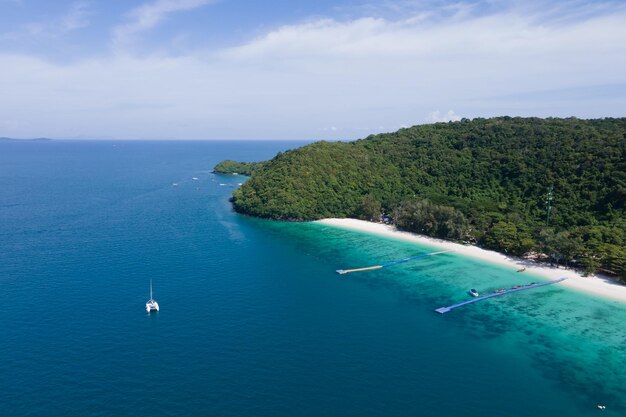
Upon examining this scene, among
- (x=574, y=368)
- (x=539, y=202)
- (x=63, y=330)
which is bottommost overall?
(x=574, y=368)

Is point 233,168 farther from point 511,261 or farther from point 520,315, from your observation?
point 520,315

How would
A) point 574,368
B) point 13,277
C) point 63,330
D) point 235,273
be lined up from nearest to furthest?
point 574,368 < point 63,330 < point 13,277 < point 235,273

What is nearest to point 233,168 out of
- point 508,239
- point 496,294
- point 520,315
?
point 508,239

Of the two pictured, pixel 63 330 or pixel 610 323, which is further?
pixel 610 323

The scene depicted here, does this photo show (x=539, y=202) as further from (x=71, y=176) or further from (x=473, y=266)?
(x=71, y=176)

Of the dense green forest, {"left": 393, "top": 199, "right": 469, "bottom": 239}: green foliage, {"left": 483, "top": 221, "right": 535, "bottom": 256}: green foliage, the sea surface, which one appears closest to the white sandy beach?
{"left": 483, "top": 221, "right": 535, "bottom": 256}: green foliage

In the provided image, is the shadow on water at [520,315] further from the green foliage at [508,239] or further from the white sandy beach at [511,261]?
the green foliage at [508,239]

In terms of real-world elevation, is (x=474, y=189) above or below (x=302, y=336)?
above

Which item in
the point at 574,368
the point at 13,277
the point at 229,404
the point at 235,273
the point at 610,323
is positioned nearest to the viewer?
the point at 229,404

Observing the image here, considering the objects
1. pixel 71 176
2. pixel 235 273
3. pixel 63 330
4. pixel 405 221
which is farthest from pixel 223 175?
pixel 63 330
